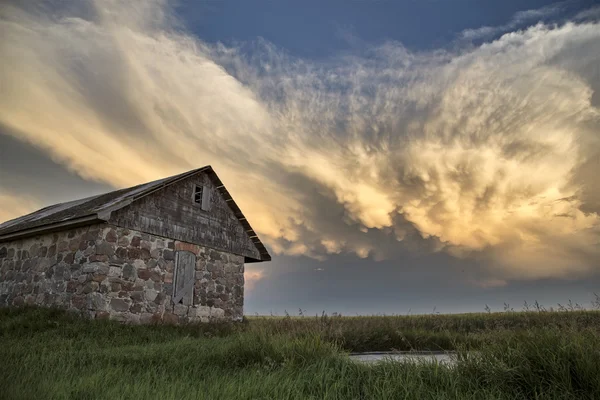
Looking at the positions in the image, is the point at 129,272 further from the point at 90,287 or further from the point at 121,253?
the point at 90,287

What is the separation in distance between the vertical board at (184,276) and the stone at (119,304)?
2.07 m

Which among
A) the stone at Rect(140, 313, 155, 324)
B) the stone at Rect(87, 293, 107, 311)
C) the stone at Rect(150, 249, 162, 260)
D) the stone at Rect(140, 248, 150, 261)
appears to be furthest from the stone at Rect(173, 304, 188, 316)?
the stone at Rect(87, 293, 107, 311)

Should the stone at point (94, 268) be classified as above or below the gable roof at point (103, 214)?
below

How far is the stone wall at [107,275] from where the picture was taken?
14.3 m

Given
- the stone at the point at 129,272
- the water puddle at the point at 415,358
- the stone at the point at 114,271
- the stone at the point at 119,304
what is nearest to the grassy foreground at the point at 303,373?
the water puddle at the point at 415,358

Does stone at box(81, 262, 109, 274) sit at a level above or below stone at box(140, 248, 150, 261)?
below

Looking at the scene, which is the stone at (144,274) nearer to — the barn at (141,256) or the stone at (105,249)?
the barn at (141,256)

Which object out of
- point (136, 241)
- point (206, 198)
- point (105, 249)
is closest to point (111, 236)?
point (105, 249)

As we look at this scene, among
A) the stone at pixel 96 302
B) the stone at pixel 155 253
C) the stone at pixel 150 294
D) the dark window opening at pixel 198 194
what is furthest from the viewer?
the dark window opening at pixel 198 194

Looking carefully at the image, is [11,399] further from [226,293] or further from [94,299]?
[226,293]

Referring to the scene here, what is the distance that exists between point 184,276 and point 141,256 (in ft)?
7.30

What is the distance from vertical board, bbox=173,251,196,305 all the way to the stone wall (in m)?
0.22

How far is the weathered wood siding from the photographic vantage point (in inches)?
618

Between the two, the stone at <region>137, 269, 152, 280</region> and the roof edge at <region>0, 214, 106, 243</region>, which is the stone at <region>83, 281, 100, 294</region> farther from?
the roof edge at <region>0, 214, 106, 243</region>
